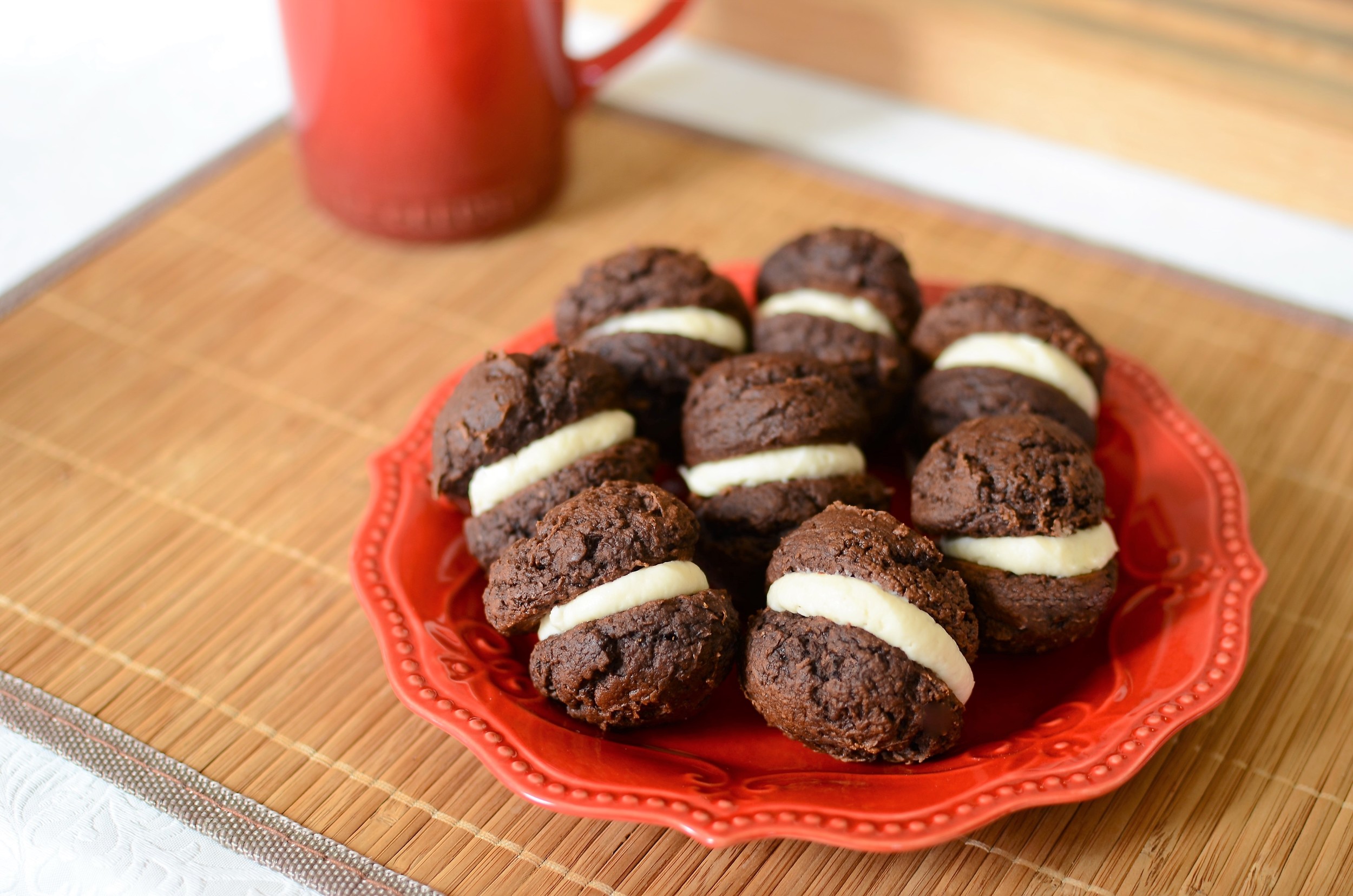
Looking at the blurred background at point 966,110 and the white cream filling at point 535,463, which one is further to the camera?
the blurred background at point 966,110

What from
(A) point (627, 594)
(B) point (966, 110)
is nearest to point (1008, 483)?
(A) point (627, 594)

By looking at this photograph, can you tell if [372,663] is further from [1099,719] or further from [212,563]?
[1099,719]

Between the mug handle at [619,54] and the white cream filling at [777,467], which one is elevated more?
the mug handle at [619,54]

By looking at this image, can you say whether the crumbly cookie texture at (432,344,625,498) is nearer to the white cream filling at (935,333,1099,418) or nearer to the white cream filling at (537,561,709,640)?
the white cream filling at (537,561,709,640)

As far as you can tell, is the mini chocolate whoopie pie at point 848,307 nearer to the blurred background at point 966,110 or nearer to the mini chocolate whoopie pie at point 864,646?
the mini chocolate whoopie pie at point 864,646

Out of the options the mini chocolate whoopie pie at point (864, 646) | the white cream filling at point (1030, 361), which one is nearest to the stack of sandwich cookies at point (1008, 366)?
the white cream filling at point (1030, 361)


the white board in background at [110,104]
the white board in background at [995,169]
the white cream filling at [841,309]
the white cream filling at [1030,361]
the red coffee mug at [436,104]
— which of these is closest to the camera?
the white cream filling at [1030,361]

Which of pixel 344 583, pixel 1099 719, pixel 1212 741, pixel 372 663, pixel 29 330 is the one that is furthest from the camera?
pixel 29 330

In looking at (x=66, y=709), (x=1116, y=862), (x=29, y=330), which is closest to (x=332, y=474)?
(x=66, y=709)

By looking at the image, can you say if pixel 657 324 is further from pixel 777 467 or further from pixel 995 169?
pixel 995 169
